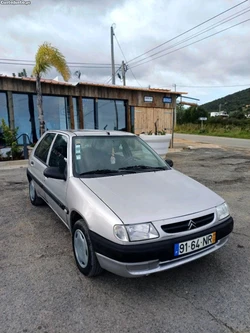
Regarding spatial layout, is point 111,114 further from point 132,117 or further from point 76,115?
point 76,115

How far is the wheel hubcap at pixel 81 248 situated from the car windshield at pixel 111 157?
2.31 ft

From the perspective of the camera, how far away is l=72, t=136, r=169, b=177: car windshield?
10.0 ft

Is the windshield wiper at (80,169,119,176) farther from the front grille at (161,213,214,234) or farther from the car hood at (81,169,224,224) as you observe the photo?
the front grille at (161,213,214,234)

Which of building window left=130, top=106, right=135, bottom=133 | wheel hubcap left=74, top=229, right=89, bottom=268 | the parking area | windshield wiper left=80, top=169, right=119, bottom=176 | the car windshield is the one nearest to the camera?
the parking area

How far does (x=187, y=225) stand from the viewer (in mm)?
2232

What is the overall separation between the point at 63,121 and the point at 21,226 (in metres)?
9.01

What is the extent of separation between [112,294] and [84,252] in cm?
49

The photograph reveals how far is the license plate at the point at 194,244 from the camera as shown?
2178 millimetres

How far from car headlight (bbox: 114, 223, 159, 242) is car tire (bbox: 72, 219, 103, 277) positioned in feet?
1.44

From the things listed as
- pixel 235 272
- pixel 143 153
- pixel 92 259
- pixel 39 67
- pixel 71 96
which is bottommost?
pixel 235 272

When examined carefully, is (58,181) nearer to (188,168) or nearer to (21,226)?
(21,226)

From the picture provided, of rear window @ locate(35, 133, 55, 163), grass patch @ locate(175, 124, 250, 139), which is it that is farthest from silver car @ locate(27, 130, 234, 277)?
grass patch @ locate(175, 124, 250, 139)

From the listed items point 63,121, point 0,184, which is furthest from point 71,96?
point 0,184

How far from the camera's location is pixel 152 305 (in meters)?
2.17
